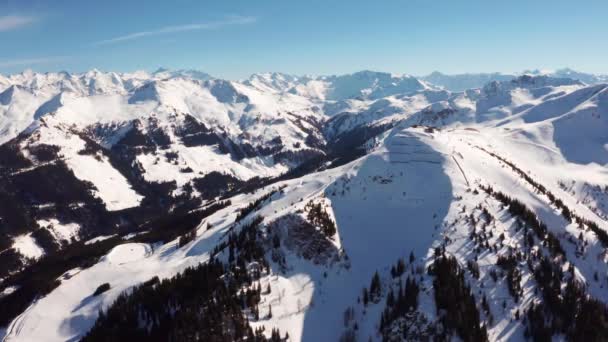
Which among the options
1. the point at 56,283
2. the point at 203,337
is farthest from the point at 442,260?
the point at 56,283

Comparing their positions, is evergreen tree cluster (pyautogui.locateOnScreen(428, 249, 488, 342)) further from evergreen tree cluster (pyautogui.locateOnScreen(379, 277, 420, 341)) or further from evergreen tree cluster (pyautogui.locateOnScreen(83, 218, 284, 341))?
evergreen tree cluster (pyautogui.locateOnScreen(83, 218, 284, 341))

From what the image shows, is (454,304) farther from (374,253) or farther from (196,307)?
(196,307)

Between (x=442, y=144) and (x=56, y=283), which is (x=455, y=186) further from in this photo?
(x=56, y=283)

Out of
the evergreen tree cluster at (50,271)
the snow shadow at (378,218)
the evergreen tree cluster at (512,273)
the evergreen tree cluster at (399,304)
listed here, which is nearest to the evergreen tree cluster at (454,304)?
the evergreen tree cluster at (399,304)

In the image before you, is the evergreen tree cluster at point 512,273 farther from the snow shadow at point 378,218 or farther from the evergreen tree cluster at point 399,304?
the evergreen tree cluster at point 399,304

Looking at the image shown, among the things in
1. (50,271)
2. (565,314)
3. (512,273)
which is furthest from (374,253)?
(50,271)
